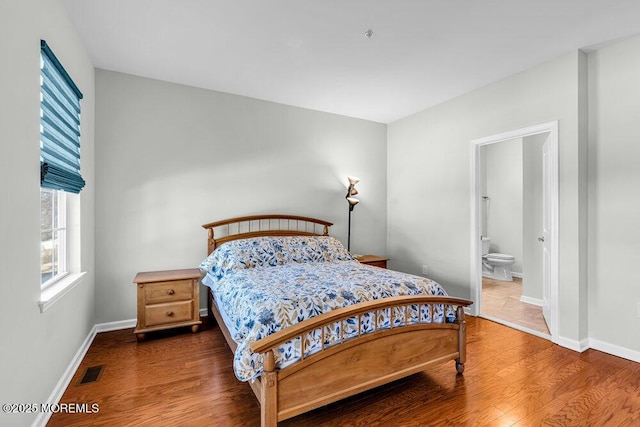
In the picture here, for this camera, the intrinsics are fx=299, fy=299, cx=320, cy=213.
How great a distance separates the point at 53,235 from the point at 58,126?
0.81m

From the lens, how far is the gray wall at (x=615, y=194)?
8.05ft

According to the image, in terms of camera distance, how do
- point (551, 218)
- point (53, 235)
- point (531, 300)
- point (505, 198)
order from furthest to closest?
1. point (505, 198)
2. point (531, 300)
3. point (551, 218)
4. point (53, 235)

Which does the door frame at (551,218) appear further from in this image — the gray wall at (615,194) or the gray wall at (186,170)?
the gray wall at (186,170)

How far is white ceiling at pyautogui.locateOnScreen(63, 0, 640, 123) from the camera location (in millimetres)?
2111

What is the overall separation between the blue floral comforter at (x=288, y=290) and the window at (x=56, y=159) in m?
1.17

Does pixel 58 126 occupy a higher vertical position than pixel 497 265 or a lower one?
higher

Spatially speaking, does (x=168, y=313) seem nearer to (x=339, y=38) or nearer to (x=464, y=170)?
(x=339, y=38)

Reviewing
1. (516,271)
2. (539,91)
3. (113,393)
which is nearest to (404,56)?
(539,91)

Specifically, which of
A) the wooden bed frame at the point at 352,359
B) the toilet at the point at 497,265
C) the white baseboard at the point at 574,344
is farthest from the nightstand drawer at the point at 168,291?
the toilet at the point at 497,265

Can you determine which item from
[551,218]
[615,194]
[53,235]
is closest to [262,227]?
[53,235]

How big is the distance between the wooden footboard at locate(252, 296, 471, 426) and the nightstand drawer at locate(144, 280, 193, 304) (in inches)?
67.5

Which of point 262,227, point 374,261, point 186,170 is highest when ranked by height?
point 186,170

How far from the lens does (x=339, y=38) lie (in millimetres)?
2473

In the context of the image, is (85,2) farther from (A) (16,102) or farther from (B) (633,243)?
(B) (633,243)
